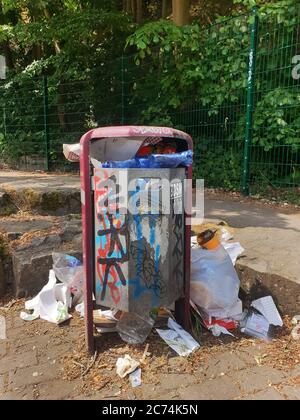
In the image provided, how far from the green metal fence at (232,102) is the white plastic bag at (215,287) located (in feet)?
10.5

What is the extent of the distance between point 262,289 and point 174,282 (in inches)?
30.4

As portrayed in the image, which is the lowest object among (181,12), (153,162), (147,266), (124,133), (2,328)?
(2,328)

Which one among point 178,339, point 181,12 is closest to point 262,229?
point 178,339

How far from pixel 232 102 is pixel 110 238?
4.31 m

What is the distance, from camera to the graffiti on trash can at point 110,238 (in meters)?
2.48

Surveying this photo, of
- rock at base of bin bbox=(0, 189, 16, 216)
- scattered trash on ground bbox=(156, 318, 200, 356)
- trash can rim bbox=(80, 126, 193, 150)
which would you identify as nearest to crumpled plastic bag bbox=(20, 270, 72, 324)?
scattered trash on ground bbox=(156, 318, 200, 356)

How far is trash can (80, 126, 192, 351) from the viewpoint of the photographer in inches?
96.1

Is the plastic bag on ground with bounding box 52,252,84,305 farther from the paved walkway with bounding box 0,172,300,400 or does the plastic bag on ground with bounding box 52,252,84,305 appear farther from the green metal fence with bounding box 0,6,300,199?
the green metal fence with bounding box 0,6,300,199

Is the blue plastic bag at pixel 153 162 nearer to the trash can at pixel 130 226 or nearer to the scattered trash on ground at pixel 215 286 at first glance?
the trash can at pixel 130 226

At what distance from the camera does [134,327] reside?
2719 millimetres

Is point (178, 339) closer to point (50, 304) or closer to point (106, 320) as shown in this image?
point (106, 320)

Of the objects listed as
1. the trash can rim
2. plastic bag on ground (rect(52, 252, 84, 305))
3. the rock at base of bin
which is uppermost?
the trash can rim

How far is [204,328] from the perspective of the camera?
2.86 metres

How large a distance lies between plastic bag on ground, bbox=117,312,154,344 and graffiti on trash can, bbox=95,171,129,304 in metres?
0.24
